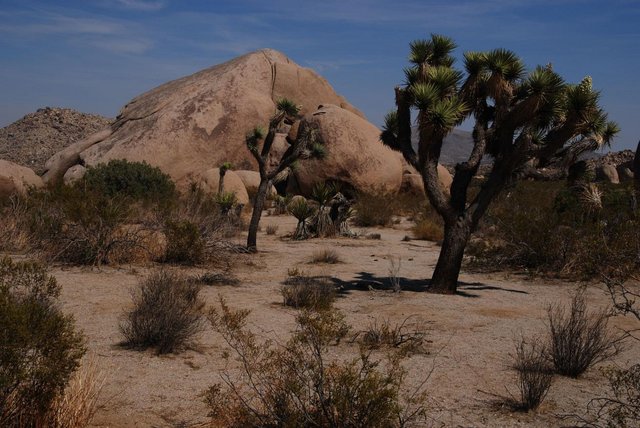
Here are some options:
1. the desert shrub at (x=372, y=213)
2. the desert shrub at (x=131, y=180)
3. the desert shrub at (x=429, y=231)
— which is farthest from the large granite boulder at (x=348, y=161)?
the desert shrub at (x=429, y=231)

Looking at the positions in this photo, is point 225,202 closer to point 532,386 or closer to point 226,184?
point 226,184

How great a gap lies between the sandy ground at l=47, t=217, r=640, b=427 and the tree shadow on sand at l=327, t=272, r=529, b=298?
21mm

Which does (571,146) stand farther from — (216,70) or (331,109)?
(216,70)

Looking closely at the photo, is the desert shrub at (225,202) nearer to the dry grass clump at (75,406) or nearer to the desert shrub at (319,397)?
the desert shrub at (319,397)

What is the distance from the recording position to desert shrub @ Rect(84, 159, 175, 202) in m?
21.0

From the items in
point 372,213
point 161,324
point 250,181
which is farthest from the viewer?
point 250,181

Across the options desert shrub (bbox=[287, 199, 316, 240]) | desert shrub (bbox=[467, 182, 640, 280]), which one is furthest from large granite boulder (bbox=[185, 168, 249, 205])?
desert shrub (bbox=[467, 182, 640, 280])

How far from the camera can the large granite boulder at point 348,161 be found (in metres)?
27.2

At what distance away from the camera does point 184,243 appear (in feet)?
40.2

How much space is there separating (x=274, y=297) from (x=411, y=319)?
89.2 inches

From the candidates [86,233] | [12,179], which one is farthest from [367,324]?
[12,179]

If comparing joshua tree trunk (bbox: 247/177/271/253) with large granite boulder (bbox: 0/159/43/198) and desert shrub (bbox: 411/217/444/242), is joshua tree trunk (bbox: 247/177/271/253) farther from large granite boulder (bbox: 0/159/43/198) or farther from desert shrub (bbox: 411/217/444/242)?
large granite boulder (bbox: 0/159/43/198)

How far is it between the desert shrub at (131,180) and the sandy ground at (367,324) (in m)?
7.83

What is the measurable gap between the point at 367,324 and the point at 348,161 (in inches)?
754
